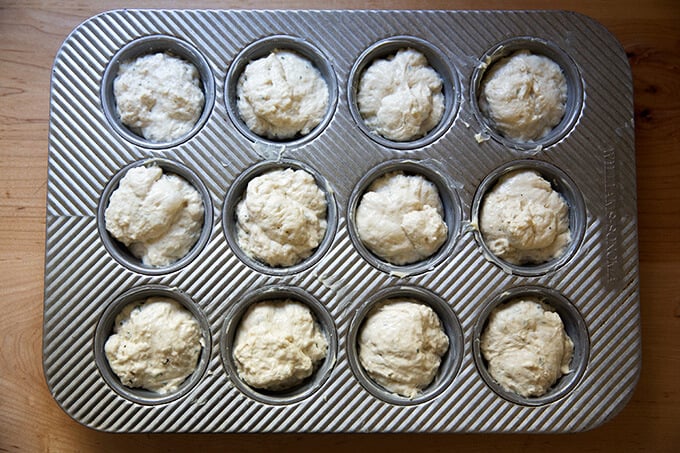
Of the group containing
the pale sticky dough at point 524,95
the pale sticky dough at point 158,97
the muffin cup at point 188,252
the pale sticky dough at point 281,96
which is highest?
the pale sticky dough at point 524,95

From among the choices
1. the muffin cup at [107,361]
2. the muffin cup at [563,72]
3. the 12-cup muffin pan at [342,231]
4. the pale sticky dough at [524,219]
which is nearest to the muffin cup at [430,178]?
the 12-cup muffin pan at [342,231]

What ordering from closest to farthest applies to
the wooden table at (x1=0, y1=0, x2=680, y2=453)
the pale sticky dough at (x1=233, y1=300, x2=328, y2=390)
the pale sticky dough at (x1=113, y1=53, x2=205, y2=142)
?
the pale sticky dough at (x1=233, y1=300, x2=328, y2=390) → the pale sticky dough at (x1=113, y1=53, x2=205, y2=142) → the wooden table at (x1=0, y1=0, x2=680, y2=453)

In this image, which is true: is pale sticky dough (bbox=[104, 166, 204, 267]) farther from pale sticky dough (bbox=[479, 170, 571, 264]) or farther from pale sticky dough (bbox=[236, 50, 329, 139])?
pale sticky dough (bbox=[479, 170, 571, 264])

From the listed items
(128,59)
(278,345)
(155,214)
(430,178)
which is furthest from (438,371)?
(128,59)

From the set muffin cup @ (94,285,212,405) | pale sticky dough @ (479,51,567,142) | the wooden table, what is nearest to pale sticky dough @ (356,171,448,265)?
pale sticky dough @ (479,51,567,142)

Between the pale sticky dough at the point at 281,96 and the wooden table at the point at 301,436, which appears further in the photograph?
the wooden table at the point at 301,436

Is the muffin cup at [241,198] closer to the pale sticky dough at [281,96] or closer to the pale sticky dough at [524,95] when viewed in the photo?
the pale sticky dough at [281,96]

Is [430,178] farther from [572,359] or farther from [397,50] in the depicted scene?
[572,359]

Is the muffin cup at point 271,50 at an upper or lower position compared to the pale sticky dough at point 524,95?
lower
